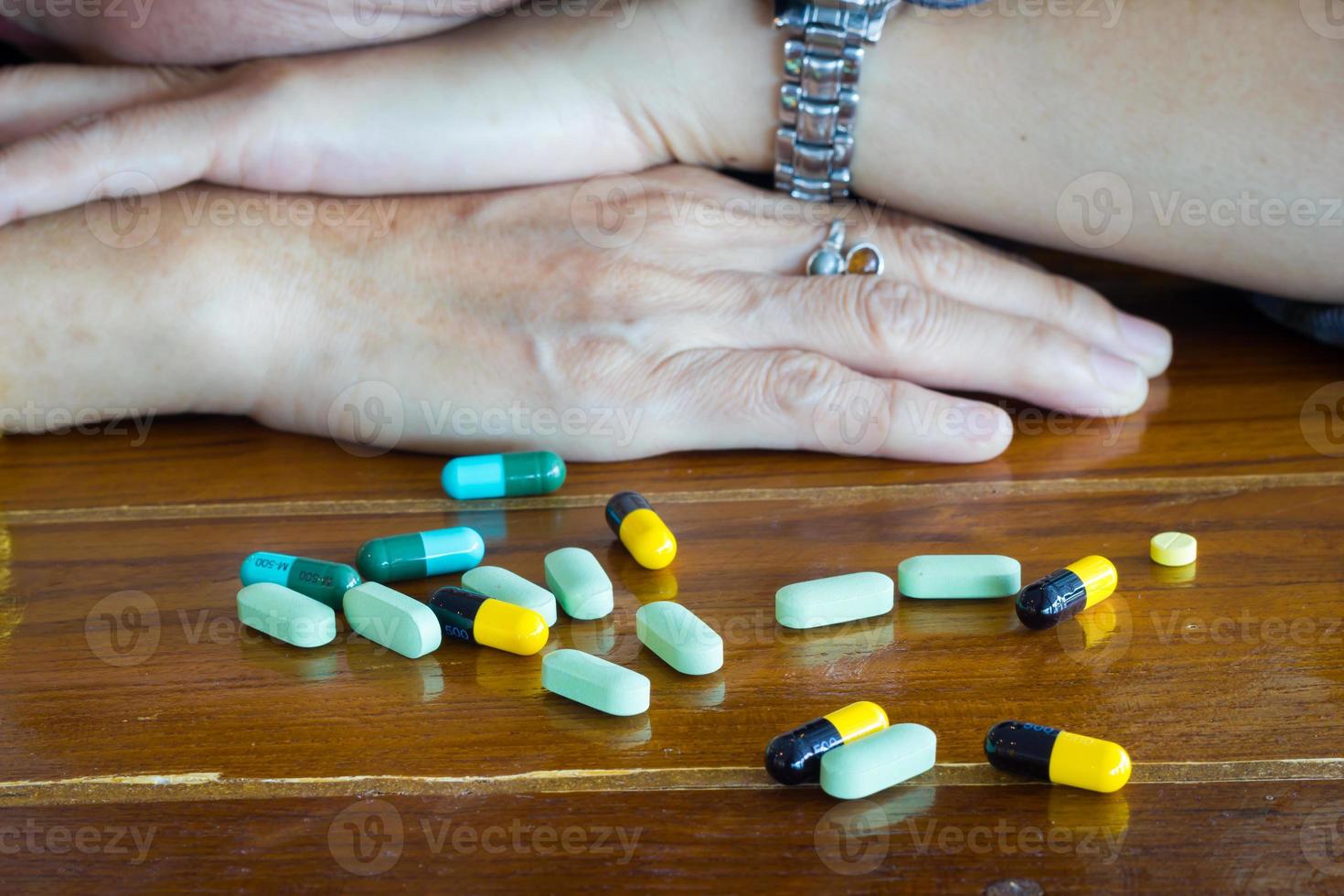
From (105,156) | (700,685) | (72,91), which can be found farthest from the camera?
(72,91)

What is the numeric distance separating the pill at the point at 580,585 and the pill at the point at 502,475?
0.54ft

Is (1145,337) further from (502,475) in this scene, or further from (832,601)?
(502,475)

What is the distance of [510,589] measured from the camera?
3.16 ft

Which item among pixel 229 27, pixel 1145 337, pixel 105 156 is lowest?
pixel 1145 337

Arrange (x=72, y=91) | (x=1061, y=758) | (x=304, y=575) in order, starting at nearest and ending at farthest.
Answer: (x=1061, y=758)
(x=304, y=575)
(x=72, y=91)

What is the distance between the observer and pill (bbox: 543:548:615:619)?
0.95 m

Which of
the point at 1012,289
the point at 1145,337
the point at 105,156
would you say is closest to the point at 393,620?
the point at 105,156

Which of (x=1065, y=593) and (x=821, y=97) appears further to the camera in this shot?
(x=821, y=97)

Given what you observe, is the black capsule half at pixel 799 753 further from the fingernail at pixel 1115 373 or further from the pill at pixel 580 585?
the fingernail at pixel 1115 373

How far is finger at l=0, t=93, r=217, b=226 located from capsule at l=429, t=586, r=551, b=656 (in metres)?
0.65

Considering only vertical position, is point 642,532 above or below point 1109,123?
below

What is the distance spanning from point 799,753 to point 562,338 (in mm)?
599

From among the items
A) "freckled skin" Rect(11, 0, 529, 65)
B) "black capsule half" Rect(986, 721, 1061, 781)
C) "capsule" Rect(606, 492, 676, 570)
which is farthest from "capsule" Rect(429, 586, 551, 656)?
"freckled skin" Rect(11, 0, 529, 65)

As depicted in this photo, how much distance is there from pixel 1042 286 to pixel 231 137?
35.7 inches
